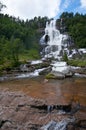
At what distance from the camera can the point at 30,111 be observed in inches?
885

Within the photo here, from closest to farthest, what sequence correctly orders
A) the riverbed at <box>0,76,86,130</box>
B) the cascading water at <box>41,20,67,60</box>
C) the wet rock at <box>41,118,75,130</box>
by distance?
1. the wet rock at <box>41,118,75,130</box>
2. the riverbed at <box>0,76,86,130</box>
3. the cascading water at <box>41,20,67,60</box>

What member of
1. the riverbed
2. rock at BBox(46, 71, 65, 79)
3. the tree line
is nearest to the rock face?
the riverbed

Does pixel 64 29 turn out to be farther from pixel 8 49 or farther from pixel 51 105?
pixel 51 105

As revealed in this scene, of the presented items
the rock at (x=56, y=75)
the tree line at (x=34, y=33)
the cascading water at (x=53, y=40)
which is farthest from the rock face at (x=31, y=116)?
the cascading water at (x=53, y=40)

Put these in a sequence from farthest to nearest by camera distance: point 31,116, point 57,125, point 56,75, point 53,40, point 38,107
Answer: point 53,40
point 56,75
point 38,107
point 31,116
point 57,125

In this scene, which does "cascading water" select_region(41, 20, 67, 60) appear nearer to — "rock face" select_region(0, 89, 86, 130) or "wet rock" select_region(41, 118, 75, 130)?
"rock face" select_region(0, 89, 86, 130)

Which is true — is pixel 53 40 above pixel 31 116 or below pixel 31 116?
above

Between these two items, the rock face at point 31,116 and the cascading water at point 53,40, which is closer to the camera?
the rock face at point 31,116

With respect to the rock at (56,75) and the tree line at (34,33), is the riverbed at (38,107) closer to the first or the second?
the rock at (56,75)

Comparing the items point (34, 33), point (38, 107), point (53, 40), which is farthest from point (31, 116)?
point (34, 33)

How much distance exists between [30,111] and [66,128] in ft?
16.8

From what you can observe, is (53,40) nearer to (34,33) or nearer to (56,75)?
(34,33)

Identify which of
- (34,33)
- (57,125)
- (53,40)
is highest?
(34,33)

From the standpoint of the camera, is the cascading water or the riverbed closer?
the riverbed
